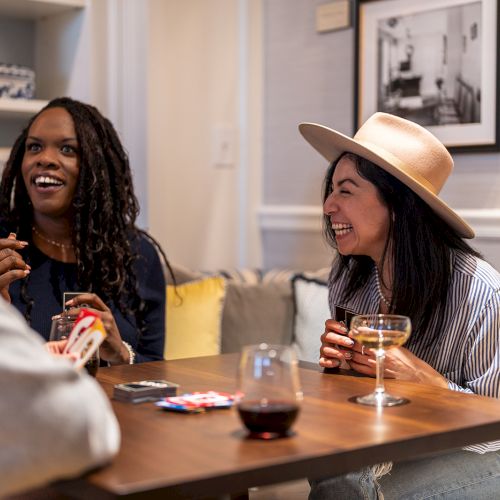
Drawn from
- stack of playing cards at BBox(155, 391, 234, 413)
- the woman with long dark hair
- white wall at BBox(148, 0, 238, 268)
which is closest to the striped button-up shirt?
stack of playing cards at BBox(155, 391, 234, 413)

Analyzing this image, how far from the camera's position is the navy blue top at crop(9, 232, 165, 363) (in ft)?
8.63

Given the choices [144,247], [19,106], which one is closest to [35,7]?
[19,106]

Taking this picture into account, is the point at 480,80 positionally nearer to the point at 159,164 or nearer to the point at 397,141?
the point at 397,141

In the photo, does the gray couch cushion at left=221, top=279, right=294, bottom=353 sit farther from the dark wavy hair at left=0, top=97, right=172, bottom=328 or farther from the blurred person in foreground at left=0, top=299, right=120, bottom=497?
the blurred person in foreground at left=0, top=299, right=120, bottom=497

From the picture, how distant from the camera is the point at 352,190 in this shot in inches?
90.6

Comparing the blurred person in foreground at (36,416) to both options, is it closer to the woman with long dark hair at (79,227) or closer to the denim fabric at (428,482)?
the denim fabric at (428,482)

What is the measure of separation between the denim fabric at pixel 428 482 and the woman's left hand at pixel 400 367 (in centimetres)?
17

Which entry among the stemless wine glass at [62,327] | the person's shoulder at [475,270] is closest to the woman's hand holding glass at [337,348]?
the person's shoulder at [475,270]

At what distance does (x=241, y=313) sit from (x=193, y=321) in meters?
0.20

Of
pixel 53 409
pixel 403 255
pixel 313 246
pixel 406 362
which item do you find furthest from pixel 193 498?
pixel 313 246

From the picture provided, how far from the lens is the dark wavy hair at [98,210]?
2750 millimetres

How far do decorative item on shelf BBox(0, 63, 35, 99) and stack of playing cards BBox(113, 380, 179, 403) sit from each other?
1926mm

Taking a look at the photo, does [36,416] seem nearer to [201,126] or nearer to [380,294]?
[380,294]

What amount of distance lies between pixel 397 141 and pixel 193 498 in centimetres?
126
